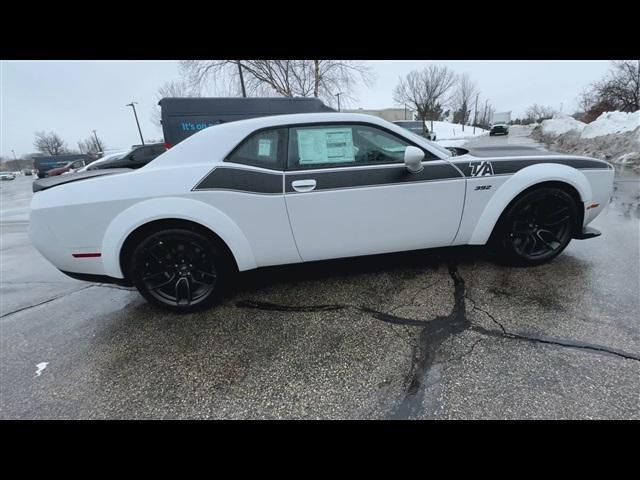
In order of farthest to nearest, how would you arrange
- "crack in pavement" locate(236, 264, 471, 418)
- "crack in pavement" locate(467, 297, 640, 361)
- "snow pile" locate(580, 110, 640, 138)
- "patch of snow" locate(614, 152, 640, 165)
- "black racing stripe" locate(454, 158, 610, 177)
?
"snow pile" locate(580, 110, 640, 138) → "patch of snow" locate(614, 152, 640, 165) → "black racing stripe" locate(454, 158, 610, 177) → "crack in pavement" locate(467, 297, 640, 361) → "crack in pavement" locate(236, 264, 471, 418)

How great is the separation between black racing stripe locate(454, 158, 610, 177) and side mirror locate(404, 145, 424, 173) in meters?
0.43

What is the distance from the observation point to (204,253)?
253cm

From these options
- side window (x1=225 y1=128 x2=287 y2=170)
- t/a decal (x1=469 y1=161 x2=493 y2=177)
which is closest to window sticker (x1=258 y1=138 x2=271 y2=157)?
side window (x1=225 y1=128 x2=287 y2=170)

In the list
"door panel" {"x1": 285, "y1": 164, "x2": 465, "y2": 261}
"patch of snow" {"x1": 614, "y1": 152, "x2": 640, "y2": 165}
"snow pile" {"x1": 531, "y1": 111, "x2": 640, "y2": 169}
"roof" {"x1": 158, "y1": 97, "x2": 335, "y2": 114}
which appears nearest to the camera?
"door panel" {"x1": 285, "y1": 164, "x2": 465, "y2": 261}

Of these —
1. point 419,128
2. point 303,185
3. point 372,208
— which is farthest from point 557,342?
point 419,128

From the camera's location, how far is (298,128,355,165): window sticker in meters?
2.50

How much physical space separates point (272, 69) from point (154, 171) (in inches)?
864

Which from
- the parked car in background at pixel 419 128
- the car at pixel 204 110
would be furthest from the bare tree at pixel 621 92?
the car at pixel 204 110

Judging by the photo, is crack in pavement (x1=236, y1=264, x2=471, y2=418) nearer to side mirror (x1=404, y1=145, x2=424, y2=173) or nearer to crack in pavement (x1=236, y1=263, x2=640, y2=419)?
crack in pavement (x1=236, y1=263, x2=640, y2=419)

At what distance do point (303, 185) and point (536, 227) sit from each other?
232 cm
